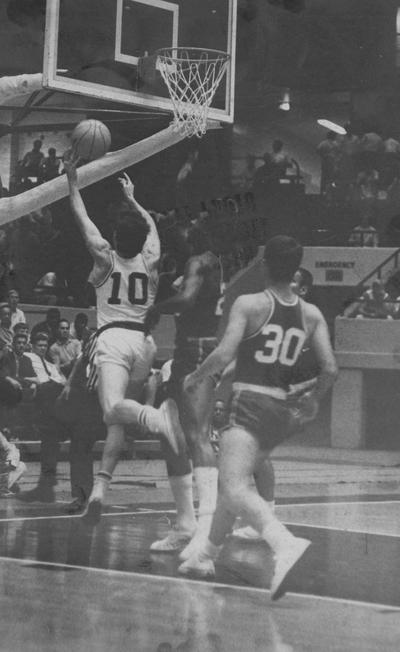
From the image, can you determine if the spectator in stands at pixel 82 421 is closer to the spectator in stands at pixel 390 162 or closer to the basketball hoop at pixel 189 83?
the basketball hoop at pixel 189 83

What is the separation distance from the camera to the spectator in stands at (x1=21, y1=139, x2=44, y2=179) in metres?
9.78

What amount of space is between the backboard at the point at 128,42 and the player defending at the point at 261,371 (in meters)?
1.92

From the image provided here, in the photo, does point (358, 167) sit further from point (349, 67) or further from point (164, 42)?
point (164, 42)

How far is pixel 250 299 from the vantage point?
7.09 metres

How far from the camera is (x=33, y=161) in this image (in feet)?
32.5

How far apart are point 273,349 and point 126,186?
2372mm

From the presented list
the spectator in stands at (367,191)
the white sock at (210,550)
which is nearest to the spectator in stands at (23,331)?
the spectator in stands at (367,191)

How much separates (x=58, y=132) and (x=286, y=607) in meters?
4.54

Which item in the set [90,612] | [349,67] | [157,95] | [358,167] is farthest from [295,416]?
[349,67]

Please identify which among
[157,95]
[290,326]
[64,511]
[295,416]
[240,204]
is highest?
[157,95]

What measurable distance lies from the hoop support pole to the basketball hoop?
0.14m

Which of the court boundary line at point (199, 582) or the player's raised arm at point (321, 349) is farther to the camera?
the player's raised arm at point (321, 349)

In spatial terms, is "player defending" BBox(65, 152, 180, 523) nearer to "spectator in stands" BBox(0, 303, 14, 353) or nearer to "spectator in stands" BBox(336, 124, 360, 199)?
"spectator in stands" BBox(0, 303, 14, 353)

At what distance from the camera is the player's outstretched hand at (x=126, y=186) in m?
8.88
